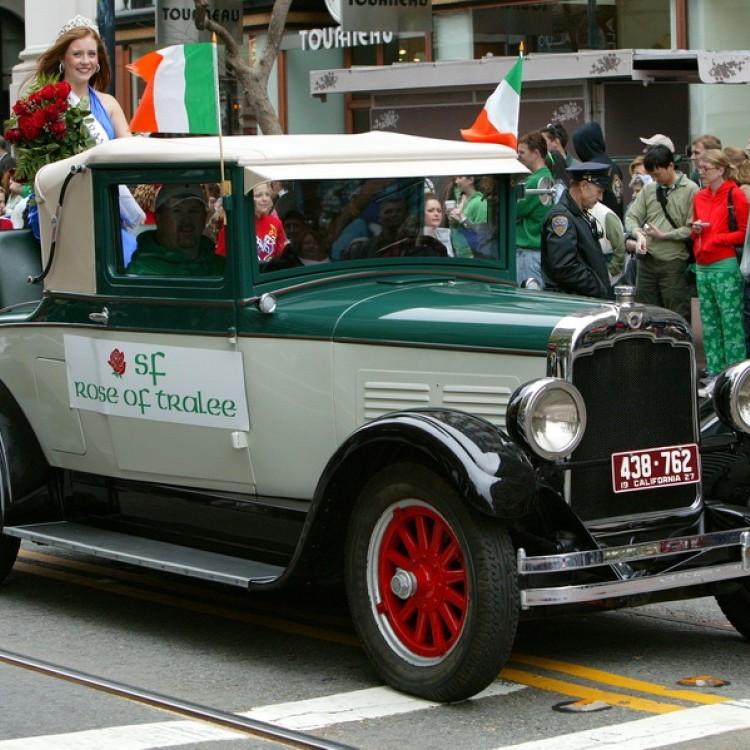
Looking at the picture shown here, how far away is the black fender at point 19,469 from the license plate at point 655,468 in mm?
2802

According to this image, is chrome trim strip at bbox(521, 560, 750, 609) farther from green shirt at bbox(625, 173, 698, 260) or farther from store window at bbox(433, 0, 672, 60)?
store window at bbox(433, 0, 672, 60)

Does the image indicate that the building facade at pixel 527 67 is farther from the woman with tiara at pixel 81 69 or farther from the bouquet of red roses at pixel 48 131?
the bouquet of red roses at pixel 48 131

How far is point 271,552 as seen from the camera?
618 centimetres

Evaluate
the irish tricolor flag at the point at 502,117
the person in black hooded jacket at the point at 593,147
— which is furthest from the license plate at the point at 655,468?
the person in black hooded jacket at the point at 593,147

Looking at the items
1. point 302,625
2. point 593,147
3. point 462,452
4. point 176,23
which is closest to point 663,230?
point 593,147

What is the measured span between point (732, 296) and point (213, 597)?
571 cm

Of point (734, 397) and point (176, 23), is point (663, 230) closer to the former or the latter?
point (176, 23)

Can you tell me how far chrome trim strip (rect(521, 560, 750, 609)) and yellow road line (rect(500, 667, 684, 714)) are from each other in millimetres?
369

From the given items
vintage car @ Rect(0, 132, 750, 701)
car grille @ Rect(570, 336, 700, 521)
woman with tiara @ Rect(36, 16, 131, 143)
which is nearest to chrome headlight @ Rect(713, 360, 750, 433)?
vintage car @ Rect(0, 132, 750, 701)

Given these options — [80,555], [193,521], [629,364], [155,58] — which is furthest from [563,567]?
[80,555]

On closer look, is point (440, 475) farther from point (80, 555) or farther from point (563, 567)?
point (80, 555)

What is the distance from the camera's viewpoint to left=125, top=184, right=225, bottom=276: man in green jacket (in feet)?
20.8

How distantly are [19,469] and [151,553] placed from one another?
39.5 inches

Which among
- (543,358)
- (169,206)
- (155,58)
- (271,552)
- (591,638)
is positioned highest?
(155,58)
